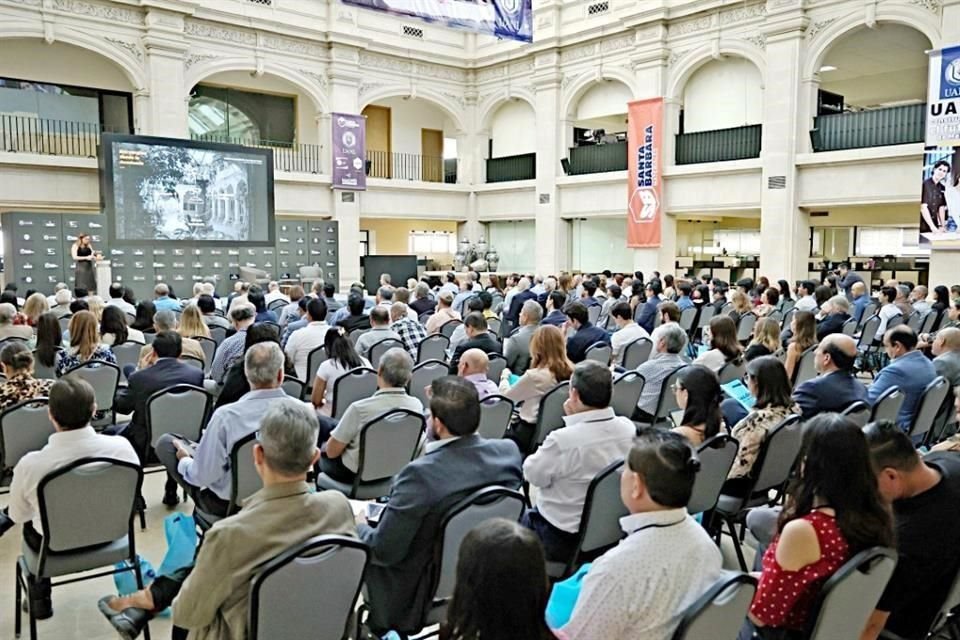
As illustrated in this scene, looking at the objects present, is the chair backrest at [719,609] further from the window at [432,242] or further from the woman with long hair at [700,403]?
the window at [432,242]

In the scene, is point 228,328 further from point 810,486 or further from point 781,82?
point 781,82

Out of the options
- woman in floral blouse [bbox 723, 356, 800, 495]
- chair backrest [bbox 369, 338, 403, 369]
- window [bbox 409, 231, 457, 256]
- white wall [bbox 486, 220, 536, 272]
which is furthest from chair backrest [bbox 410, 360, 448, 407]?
window [bbox 409, 231, 457, 256]

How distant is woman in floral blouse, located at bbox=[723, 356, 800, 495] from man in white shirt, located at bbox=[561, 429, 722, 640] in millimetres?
1873

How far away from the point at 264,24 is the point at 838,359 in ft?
56.7

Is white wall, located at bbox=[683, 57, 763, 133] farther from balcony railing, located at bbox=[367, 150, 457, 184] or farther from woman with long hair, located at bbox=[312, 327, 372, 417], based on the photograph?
woman with long hair, located at bbox=[312, 327, 372, 417]

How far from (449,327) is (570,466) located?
506cm

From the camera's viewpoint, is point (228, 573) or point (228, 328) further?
point (228, 328)

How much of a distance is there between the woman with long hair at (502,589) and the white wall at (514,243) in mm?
19923

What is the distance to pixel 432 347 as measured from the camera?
7.16 metres

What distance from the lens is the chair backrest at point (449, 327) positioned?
801cm

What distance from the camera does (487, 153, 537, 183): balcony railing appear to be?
20.9 meters

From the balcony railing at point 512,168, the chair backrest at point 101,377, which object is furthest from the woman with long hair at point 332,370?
the balcony railing at point 512,168

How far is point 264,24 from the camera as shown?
18094 mm

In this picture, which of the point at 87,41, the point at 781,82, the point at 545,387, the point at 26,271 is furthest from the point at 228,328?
the point at 781,82
